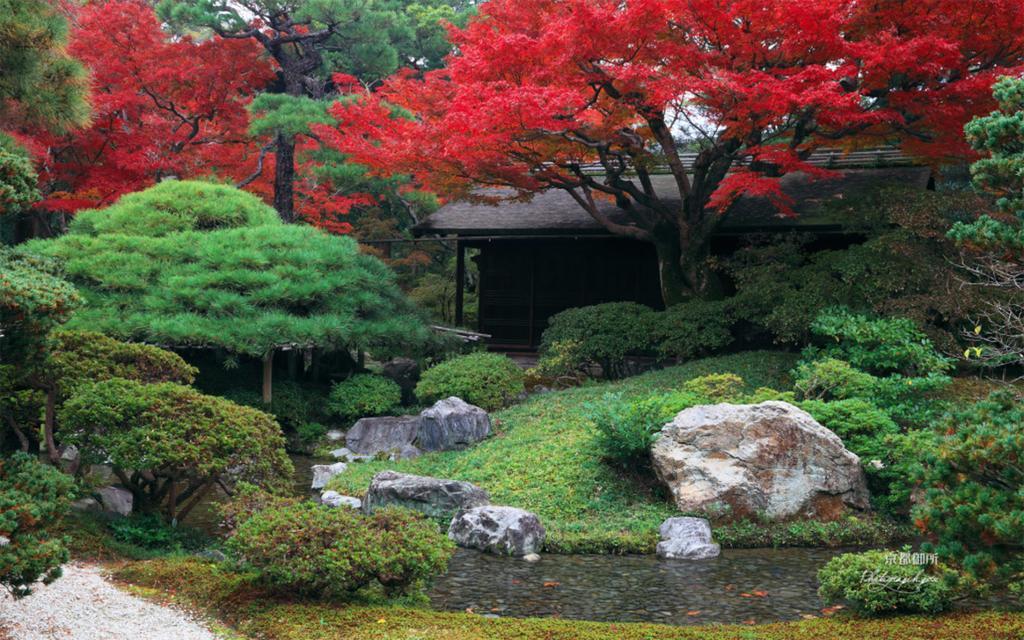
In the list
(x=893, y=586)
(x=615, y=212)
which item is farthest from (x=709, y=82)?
(x=893, y=586)

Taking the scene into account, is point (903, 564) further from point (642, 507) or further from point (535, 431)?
point (535, 431)

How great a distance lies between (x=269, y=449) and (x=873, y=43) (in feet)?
30.5

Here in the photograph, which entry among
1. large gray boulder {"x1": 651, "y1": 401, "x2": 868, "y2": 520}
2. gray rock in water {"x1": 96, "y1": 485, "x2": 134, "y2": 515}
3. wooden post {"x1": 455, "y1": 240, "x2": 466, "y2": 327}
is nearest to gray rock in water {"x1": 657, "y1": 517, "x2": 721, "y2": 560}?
large gray boulder {"x1": 651, "y1": 401, "x2": 868, "y2": 520}

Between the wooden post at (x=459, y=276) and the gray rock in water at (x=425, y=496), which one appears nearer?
the gray rock in water at (x=425, y=496)

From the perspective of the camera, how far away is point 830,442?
952 centimetres

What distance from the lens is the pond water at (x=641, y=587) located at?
6.82 m

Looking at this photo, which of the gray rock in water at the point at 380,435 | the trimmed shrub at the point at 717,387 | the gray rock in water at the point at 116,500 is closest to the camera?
the gray rock in water at the point at 116,500

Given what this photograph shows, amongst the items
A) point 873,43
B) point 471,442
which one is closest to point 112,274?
point 471,442

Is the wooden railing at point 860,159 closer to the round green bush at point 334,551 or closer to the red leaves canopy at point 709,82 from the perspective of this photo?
the red leaves canopy at point 709,82

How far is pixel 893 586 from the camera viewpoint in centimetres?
577

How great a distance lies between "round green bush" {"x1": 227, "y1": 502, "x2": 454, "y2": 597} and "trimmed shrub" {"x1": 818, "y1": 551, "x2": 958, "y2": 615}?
266 cm

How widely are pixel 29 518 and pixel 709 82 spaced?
31.6ft

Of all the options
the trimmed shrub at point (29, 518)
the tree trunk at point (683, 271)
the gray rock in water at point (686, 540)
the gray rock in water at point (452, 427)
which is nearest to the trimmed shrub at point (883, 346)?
the tree trunk at point (683, 271)

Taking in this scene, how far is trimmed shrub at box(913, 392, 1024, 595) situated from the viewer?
507 cm
